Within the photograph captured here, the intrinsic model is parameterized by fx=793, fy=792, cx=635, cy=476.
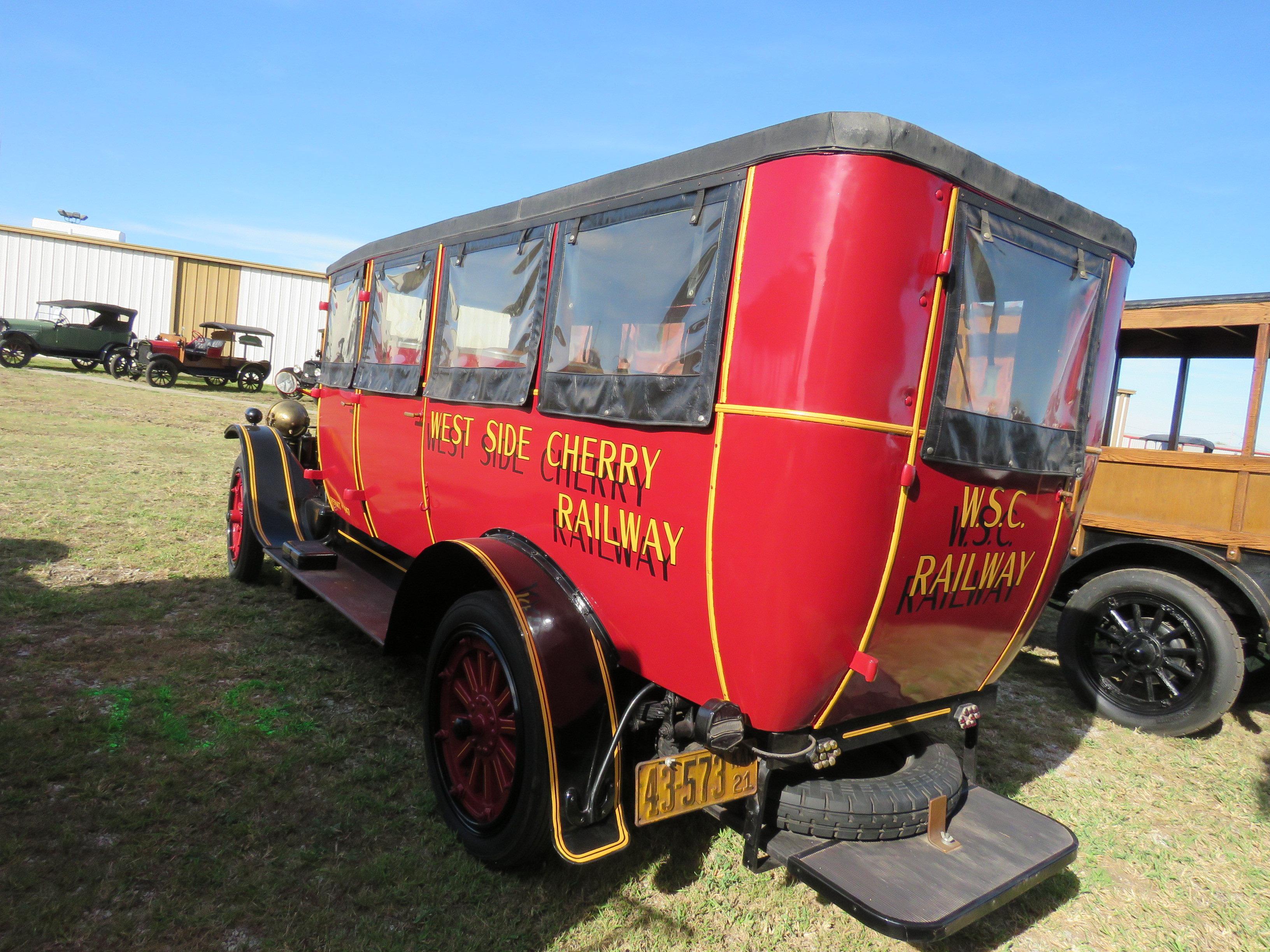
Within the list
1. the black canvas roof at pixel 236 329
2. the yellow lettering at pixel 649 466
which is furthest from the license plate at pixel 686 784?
the black canvas roof at pixel 236 329

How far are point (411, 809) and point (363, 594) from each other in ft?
4.74

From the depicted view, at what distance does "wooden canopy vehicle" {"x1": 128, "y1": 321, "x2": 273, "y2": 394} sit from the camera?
65.2ft

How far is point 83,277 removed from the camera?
23.2 metres

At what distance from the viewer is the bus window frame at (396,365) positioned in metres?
3.88

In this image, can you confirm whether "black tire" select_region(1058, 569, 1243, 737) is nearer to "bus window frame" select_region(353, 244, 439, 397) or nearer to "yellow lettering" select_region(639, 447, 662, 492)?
"yellow lettering" select_region(639, 447, 662, 492)

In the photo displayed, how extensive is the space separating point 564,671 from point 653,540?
1.62ft

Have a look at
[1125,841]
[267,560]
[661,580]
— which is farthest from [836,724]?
[267,560]

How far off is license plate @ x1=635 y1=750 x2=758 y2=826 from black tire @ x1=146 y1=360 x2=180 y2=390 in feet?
68.9

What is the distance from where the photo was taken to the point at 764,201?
85.1 inches

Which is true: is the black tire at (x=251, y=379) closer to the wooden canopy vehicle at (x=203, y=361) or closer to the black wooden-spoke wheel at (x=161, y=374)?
the wooden canopy vehicle at (x=203, y=361)

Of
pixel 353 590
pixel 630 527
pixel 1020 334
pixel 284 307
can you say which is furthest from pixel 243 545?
pixel 284 307

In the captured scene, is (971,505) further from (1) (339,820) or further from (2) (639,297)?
(1) (339,820)

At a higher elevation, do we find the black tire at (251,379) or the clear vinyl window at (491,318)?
the clear vinyl window at (491,318)

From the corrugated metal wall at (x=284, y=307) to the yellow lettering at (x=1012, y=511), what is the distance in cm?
2615
